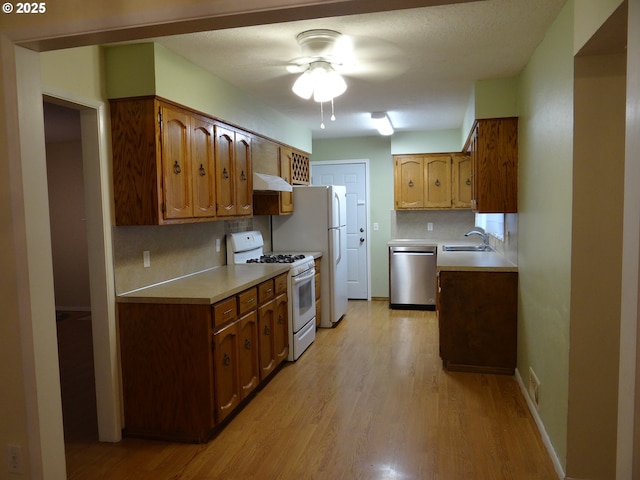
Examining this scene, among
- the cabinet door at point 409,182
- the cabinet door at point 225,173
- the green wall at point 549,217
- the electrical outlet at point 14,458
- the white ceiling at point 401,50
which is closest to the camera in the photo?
the electrical outlet at point 14,458

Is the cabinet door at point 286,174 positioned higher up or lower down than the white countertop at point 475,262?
higher up

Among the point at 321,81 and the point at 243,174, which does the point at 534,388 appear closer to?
the point at 321,81

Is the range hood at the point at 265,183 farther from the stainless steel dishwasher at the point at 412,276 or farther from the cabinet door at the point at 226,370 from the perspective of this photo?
the stainless steel dishwasher at the point at 412,276

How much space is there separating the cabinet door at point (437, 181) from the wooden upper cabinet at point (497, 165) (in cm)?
257

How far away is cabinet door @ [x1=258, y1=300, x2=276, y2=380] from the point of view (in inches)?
144

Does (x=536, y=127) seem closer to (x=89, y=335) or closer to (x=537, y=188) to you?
(x=537, y=188)

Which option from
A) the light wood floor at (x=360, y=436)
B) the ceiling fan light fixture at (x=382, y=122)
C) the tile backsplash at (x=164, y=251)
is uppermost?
the ceiling fan light fixture at (x=382, y=122)

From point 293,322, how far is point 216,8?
10.3 feet

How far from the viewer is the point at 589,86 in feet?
7.17

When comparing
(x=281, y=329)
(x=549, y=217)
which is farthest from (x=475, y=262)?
(x=281, y=329)

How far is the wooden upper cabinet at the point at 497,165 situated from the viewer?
3.77 metres

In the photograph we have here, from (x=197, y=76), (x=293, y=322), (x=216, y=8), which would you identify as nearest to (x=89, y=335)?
(x=293, y=322)

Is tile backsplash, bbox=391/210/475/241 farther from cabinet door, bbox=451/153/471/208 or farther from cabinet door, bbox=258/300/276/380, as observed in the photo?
cabinet door, bbox=258/300/276/380

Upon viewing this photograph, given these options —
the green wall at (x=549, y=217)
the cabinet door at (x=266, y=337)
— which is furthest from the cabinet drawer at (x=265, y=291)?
the green wall at (x=549, y=217)
